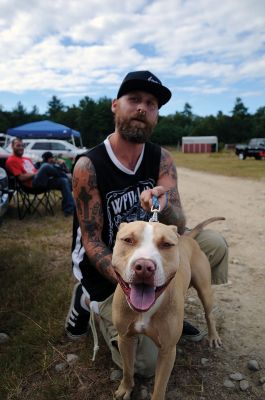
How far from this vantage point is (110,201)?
9.75ft

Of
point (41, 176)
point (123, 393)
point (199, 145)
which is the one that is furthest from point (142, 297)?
point (199, 145)

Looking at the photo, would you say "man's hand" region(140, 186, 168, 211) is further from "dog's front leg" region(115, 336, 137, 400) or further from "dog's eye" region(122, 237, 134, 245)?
"dog's front leg" region(115, 336, 137, 400)

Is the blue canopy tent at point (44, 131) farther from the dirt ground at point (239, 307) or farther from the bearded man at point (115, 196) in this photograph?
the bearded man at point (115, 196)

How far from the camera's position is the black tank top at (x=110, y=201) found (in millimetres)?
2945

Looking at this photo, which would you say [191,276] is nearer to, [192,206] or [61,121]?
[192,206]

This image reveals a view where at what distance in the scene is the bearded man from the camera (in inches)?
111

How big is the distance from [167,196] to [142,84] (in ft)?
2.94

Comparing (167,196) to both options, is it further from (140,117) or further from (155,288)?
(155,288)

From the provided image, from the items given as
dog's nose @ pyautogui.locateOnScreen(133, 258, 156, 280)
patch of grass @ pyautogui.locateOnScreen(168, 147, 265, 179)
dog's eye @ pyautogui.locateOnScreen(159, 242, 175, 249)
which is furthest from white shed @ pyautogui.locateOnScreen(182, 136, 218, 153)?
dog's nose @ pyautogui.locateOnScreen(133, 258, 156, 280)

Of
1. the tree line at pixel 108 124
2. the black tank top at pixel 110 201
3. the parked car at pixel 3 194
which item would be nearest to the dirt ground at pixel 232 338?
the black tank top at pixel 110 201

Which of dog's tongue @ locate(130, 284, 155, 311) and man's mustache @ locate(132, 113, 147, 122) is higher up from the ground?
man's mustache @ locate(132, 113, 147, 122)

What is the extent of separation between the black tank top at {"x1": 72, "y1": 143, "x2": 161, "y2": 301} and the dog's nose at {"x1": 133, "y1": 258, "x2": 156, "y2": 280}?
127 cm

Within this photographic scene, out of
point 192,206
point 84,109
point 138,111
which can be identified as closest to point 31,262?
Result: point 138,111

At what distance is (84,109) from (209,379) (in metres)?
71.2
